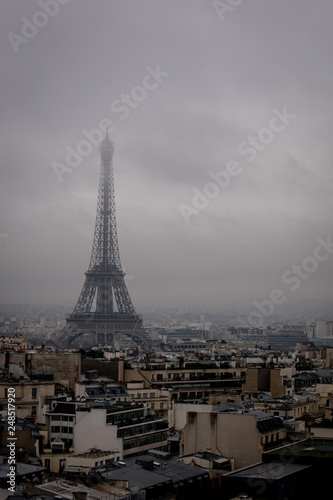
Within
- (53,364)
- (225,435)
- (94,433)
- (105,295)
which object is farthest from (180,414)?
(105,295)

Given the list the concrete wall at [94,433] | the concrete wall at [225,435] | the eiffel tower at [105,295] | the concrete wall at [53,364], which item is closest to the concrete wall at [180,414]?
the concrete wall at [225,435]

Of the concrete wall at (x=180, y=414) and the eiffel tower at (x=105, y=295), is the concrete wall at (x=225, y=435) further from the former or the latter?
the eiffel tower at (x=105, y=295)

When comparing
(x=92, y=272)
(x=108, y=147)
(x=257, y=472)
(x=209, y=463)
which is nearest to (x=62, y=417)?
(x=209, y=463)

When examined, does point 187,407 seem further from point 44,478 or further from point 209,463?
point 44,478

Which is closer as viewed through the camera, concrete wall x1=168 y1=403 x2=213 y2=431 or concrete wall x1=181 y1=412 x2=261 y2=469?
concrete wall x1=181 y1=412 x2=261 y2=469

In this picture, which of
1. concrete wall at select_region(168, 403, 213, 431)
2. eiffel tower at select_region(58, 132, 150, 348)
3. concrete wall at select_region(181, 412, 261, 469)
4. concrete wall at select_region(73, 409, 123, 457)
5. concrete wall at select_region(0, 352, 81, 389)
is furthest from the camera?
A: eiffel tower at select_region(58, 132, 150, 348)

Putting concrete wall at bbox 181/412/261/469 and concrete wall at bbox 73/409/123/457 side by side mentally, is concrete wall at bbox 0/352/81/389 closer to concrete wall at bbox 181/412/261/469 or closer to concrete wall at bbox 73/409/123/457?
concrete wall at bbox 73/409/123/457

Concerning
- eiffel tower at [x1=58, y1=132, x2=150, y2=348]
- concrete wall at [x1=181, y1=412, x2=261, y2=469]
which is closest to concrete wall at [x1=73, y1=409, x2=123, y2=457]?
concrete wall at [x1=181, y1=412, x2=261, y2=469]

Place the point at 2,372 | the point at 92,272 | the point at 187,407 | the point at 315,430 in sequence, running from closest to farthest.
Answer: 1. the point at 315,430
2. the point at 187,407
3. the point at 2,372
4. the point at 92,272
